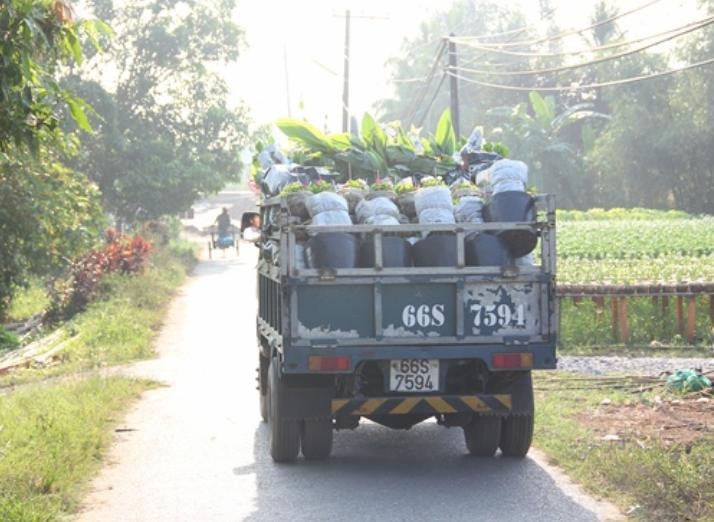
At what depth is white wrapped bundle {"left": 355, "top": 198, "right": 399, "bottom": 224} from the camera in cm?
1011

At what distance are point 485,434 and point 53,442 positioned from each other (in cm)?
360

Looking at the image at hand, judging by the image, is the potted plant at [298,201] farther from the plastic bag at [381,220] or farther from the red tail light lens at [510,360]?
the red tail light lens at [510,360]

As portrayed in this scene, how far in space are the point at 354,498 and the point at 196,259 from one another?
3819 cm

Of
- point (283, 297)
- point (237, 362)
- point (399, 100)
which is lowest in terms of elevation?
point (237, 362)

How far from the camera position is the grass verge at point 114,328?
62.2ft

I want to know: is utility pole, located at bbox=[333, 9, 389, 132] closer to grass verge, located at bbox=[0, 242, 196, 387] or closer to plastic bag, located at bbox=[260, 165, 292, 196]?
grass verge, located at bbox=[0, 242, 196, 387]

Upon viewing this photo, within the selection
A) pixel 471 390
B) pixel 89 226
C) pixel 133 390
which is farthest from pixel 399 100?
pixel 471 390

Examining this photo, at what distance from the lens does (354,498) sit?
29.8 ft

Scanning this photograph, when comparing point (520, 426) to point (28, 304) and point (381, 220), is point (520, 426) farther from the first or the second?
point (28, 304)

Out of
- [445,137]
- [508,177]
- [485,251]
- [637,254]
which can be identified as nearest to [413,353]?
[485,251]

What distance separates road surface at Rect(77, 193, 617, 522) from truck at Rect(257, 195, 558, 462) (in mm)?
537

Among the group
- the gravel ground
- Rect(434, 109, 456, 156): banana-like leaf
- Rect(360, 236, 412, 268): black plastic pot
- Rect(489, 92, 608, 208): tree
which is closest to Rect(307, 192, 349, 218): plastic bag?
Rect(360, 236, 412, 268): black plastic pot

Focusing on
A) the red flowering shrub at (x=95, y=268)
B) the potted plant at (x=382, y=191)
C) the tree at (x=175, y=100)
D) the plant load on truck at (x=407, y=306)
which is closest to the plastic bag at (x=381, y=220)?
the plant load on truck at (x=407, y=306)

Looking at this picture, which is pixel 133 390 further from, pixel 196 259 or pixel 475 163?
pixel 196 259
